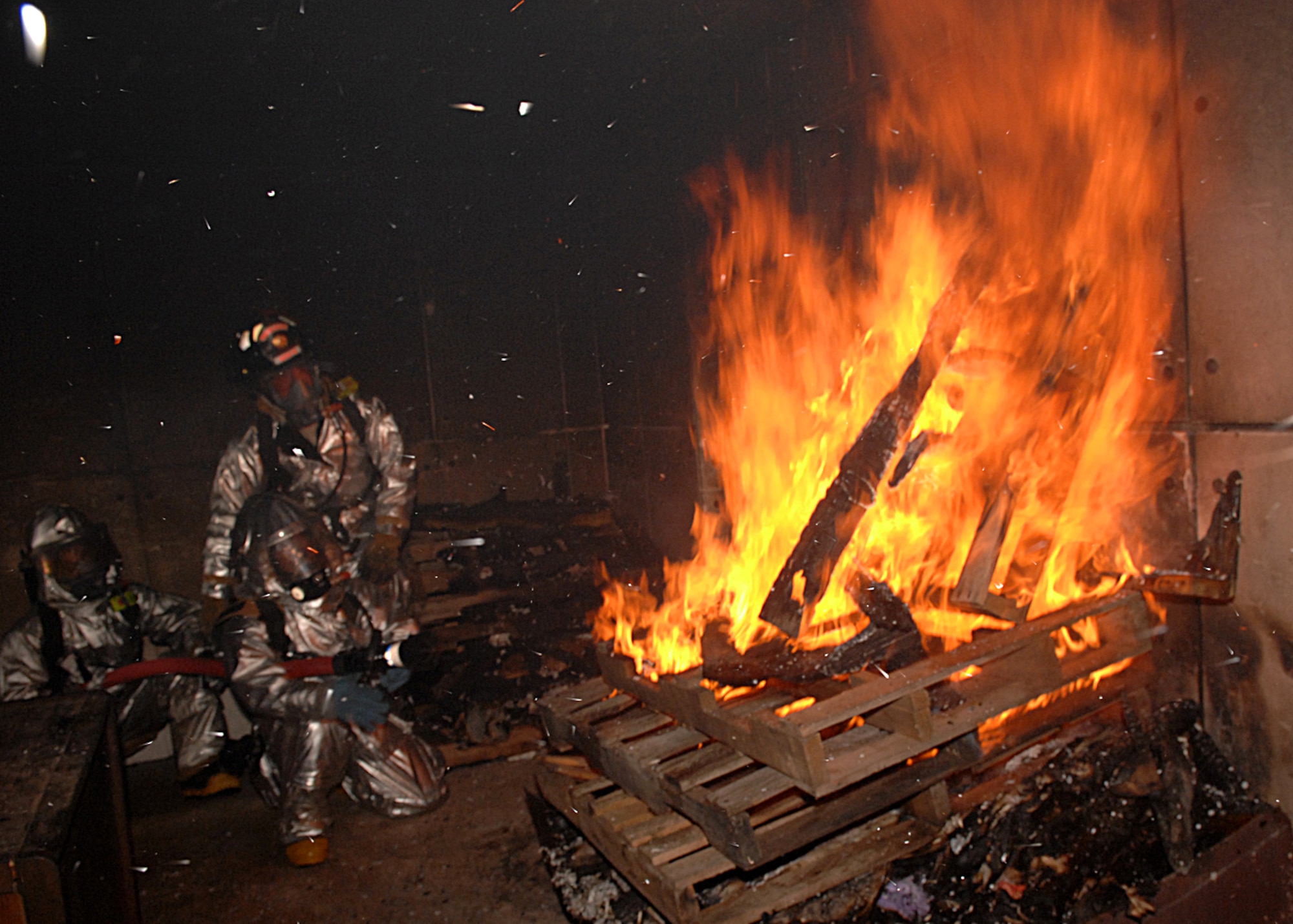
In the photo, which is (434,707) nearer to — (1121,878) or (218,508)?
(218,508)

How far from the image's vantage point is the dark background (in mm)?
5156

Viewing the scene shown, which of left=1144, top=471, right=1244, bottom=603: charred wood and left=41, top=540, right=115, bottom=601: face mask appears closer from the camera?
left=1144, top=471, right=1244, bottom=603: charred wood

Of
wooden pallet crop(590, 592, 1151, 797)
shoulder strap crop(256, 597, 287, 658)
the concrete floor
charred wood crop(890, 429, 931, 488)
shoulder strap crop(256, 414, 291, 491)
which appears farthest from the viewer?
shoulder strap crop(256, 414, 291, 491)

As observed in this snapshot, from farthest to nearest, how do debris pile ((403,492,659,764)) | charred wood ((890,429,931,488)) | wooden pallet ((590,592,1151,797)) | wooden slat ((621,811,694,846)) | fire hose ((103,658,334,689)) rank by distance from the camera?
1. debris pile ((403,492,659,764))
2. fire hose ((103,658,334,689))
3. charred wood ((890,429,931,488))
4. wooden slat ((621,811,694,846))
5. wooden pallet ((590,592,1151,797))

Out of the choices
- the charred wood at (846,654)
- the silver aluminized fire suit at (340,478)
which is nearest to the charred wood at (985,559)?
the charred wood at (846,654)

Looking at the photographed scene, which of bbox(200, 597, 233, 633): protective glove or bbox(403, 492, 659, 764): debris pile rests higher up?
bbox(200, 597, 233, 633): protective glove

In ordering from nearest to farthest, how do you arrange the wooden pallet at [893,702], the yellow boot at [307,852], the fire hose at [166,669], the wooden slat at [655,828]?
the wooden pallet at [893,702] → the wooden slat at [655,828] → the yellow boot at [307,852] → the fire hose at [166,669]

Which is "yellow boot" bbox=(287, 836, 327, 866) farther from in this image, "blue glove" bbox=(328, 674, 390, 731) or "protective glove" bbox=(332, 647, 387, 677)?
"protective glove" bbox=(332, 647, 387, 677)

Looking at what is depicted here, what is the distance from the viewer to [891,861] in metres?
2.82

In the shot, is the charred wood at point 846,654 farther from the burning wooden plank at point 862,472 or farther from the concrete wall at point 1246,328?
the concrete wall at point 1246,328

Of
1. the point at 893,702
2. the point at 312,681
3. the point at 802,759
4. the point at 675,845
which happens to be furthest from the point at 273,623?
the point at 893,702

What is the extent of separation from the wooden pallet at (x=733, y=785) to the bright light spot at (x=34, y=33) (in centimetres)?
583

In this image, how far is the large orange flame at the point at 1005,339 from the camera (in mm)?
3146

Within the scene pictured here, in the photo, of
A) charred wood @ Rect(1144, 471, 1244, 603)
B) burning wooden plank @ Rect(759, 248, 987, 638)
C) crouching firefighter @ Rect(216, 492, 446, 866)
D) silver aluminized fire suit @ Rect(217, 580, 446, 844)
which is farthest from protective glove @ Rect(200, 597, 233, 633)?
charred wood @ Rect(1144, 471, 1244, 603)
